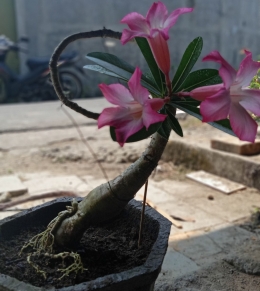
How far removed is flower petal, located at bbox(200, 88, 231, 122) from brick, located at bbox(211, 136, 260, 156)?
260 centimetres

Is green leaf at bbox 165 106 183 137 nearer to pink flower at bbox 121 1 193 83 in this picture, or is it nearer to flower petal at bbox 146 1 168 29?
pink flower at bbox 121 1 193 83

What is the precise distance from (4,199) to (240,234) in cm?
170

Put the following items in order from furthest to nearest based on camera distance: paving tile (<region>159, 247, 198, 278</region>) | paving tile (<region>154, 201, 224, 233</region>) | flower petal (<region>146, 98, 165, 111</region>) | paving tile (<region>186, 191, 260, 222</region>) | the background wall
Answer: the background wall → paving tile (<region>186, 191, 260, 222</region>) → paving tile (<region>154, 201, 224, 233</region>) → paving tile (<region>159, 247, 198, 278</region>) → flower petal (<region>146, 98, 165, 111</region>)

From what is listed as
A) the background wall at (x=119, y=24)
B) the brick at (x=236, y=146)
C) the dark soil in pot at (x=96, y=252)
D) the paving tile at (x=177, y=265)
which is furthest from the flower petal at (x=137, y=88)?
the background wall at (x=119, y=24)

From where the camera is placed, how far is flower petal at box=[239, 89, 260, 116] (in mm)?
969

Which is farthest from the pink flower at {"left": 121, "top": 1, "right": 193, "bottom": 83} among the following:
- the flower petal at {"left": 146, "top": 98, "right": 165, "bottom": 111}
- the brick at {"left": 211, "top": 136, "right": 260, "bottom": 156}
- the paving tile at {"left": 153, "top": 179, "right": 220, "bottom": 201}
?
the brick at {"left": 211, "top": 136, "right": 260, "bottom": 156}

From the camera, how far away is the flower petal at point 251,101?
0.97 meters

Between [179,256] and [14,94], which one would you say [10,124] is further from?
[179,256]

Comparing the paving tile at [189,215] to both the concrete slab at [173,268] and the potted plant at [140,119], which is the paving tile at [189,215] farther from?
the potted plant at [140,119]

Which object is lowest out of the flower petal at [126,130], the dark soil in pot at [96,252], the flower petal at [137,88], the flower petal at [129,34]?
the dark soil in pot at [96,252]

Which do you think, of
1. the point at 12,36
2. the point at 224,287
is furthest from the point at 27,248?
the point at 12,36

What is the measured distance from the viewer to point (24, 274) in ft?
4.14

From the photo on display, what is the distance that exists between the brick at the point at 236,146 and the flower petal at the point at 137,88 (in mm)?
2614

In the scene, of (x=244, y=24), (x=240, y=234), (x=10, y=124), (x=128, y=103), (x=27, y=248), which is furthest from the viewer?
(x=244, y=24)
